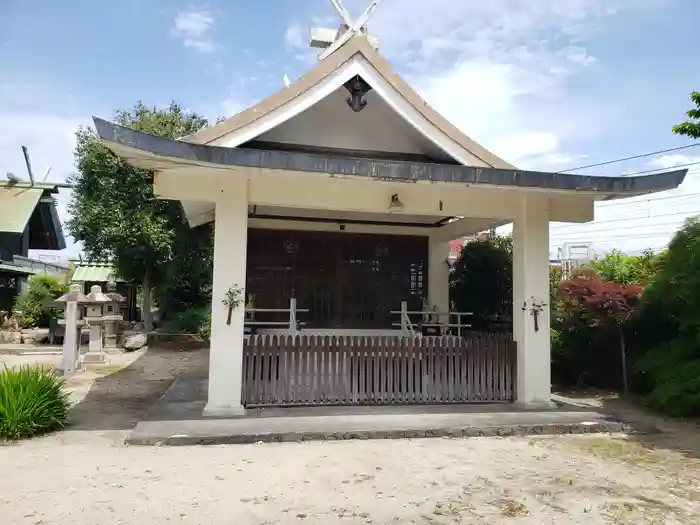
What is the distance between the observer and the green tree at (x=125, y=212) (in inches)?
754

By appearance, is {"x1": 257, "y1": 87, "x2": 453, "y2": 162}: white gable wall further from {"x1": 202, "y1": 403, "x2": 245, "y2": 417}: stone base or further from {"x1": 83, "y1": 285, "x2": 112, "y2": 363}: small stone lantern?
{"x1": 83, "y1": 285, "x2": 112, "y2": 363}: small stone lantern

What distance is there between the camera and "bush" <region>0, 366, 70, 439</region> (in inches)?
252

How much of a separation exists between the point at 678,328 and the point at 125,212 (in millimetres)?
17068

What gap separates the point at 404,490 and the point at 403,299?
685 centimetres

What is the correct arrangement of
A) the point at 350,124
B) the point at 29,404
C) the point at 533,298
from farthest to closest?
the point at 350,124 < the point at 533,298 < the point at 29,404

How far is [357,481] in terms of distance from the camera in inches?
199

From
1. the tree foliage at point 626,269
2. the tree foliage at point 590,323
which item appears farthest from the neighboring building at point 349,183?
the tree foliage at point 626,269

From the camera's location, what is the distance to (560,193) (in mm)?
7910

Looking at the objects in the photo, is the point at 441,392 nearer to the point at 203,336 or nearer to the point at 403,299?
the point at 403,299

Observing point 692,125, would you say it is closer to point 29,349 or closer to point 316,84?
point 316,84

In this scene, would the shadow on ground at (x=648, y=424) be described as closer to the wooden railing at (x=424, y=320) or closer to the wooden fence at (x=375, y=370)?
the wooden fence at (x=375, y=370)

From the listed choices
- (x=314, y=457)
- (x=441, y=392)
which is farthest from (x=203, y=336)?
(x=314, y=457)

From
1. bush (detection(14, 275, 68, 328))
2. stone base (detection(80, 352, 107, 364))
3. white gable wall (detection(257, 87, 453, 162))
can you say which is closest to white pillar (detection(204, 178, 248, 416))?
white gable wall (detection(257, 87, 453, 162))

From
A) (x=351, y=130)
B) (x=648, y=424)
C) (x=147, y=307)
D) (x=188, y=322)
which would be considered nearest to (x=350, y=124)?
(x=351, y=130)
